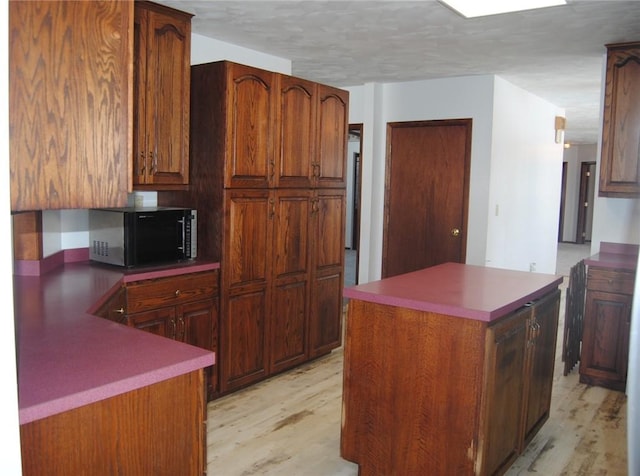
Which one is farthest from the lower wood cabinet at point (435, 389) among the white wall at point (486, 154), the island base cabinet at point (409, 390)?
the white wall at point (486, 154)

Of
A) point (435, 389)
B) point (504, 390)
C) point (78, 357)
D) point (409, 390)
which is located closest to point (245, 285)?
point (409, 390)

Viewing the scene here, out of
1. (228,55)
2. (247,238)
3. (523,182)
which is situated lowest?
(247,238)

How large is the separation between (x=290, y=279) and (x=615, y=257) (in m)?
2.41

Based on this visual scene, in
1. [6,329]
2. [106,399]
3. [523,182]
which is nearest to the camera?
[6,329]

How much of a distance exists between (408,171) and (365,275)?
1179 millimetres

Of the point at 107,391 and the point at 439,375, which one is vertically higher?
the point at 107,391

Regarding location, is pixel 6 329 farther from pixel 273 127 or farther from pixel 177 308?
pixel 273 127

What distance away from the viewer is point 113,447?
146 cm

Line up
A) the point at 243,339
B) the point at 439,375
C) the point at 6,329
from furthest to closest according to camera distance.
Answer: the point at 243,339 → the point at 439,375 → the point at 6,329

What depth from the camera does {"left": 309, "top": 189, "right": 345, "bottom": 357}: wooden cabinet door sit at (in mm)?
4125

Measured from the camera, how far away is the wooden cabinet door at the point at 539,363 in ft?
8.75

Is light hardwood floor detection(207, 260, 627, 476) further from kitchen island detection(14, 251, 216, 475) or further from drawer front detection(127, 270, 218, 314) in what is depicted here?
kitchen island detection(14, 251, 216, 475)

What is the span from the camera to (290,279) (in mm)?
3910

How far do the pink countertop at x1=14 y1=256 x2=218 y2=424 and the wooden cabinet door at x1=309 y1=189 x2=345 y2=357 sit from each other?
2.00m
